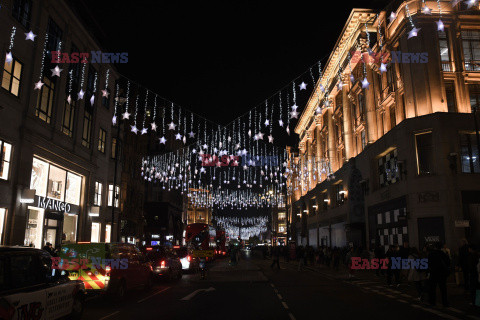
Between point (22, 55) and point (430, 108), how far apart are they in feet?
82.4

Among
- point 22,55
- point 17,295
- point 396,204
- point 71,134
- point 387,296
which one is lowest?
point 387,296

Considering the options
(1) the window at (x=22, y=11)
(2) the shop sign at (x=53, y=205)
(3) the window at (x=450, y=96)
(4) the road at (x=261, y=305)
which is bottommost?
(4) the road at (x=261, y=305)

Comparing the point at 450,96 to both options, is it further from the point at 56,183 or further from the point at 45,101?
the point at 56,183

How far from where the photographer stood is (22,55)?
20953 mm

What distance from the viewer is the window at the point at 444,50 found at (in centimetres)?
2750

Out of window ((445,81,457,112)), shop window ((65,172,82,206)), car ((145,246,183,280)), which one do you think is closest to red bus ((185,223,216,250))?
shop window ((65,172,82,206))

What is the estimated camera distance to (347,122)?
137 feet

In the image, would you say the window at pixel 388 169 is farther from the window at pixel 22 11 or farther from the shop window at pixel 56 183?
the window at pixel 22 11

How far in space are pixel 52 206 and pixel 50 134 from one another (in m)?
4.38

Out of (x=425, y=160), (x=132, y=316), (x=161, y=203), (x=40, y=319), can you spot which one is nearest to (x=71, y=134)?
(x=132, y=316)

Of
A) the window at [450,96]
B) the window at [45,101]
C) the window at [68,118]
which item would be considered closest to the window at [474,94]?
the window at [450,96]

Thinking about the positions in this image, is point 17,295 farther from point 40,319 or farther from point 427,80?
point 427,80

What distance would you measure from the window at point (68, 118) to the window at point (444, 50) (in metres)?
26.1

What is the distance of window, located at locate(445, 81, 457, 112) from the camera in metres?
27.1
